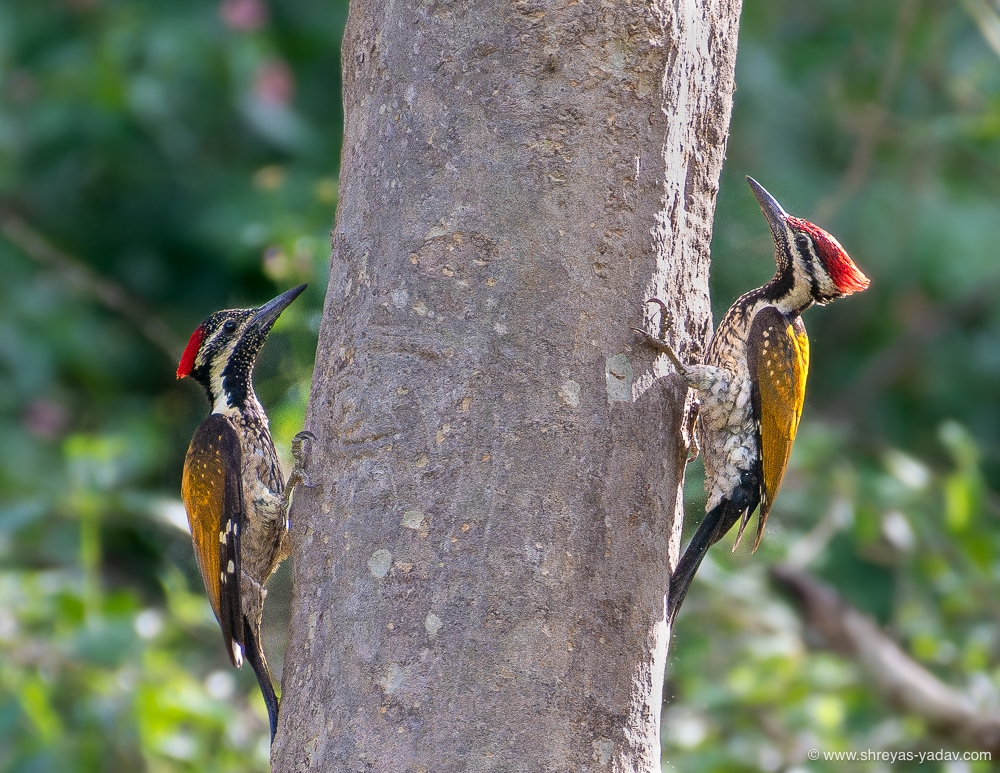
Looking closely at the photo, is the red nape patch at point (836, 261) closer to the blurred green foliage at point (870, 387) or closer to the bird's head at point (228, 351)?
the blurred green foliage at point (870, 387)

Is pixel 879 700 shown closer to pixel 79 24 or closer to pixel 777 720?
pixel 777 720

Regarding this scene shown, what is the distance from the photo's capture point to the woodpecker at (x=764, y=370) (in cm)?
298

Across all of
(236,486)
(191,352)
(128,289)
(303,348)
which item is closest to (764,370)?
(303,348)

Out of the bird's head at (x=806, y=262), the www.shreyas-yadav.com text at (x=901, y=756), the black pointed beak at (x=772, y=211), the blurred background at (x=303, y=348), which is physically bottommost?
the www.shreyas-yadav.com text at (x=901, y=756)

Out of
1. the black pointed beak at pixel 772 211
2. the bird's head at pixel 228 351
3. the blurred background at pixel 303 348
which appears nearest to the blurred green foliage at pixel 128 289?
the blurred background at pixel 303 348

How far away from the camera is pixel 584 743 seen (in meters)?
2.02

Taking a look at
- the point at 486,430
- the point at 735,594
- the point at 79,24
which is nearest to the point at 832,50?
the point at 735,594

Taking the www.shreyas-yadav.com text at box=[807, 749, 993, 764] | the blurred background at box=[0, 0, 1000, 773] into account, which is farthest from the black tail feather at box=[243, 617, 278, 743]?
the www.shreyas-yadav.com text at box=[807, 749, 993, 764]

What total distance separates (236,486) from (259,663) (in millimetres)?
442

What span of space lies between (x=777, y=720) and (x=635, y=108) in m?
2.94

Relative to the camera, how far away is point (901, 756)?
459 centimetres

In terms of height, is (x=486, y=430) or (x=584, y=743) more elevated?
(x=486, y=430)

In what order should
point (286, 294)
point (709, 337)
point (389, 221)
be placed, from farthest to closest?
point (286, 294), point (709, 337), point (389, 221)

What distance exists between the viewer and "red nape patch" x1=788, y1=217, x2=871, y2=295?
3.01 meters
